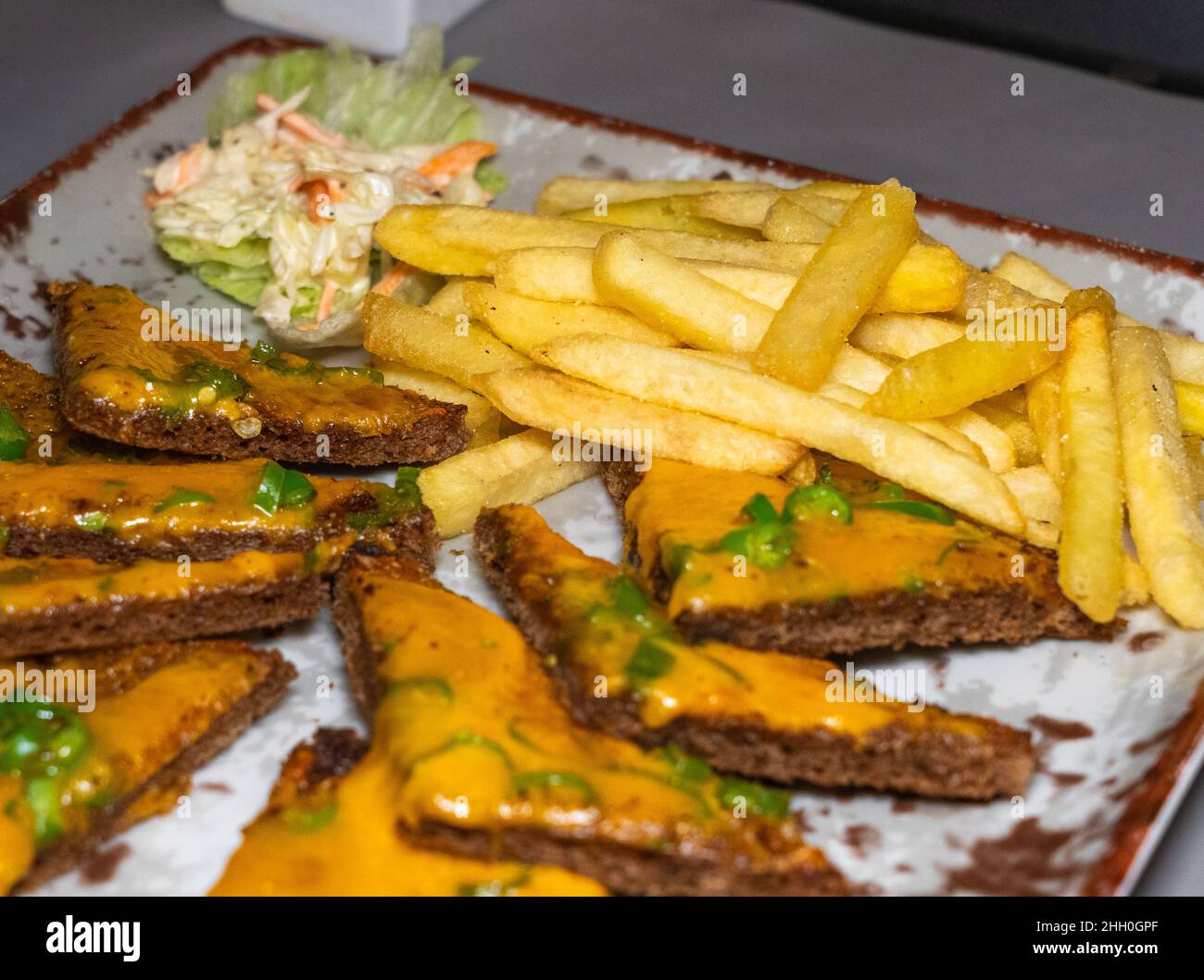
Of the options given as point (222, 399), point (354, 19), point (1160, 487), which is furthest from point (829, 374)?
point (354, 19)

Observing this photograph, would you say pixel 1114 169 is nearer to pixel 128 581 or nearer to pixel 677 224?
pixel 677 224

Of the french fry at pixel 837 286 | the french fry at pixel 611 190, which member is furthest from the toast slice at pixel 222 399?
the french fry at pixel 837 286

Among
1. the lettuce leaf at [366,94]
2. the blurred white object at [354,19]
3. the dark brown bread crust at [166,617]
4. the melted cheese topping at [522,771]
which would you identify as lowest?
the melted cheese topping at [522,771]

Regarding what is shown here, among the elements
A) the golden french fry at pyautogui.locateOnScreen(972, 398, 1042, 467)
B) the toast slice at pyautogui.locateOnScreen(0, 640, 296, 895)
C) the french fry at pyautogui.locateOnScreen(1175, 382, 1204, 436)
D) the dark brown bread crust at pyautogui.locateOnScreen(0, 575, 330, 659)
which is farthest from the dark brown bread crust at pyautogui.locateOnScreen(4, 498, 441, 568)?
the french fry at pyautogui.locateOnScreen(1175, 382, 1204, 436)

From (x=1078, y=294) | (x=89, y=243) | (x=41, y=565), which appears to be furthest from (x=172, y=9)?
(x=1078, y=294)

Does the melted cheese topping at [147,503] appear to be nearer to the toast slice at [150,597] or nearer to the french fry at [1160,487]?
the toast slice at [150,597]

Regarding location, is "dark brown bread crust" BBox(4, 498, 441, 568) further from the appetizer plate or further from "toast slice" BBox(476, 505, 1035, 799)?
"toast slice" BBox(476, 505, 1035, 799)
